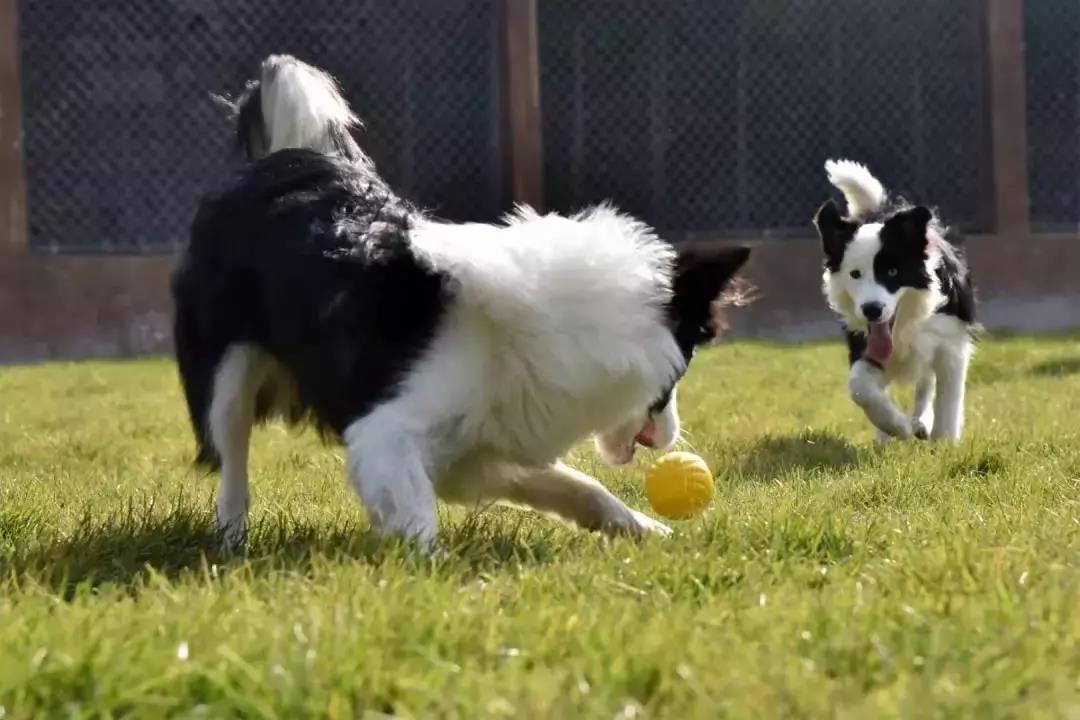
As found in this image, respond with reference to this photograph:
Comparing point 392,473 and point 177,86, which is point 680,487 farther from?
point 177,86

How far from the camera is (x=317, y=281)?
341 centimetres

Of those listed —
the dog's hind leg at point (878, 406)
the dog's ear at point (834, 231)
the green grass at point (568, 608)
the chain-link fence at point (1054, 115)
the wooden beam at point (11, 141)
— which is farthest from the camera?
the chain-link fence at point (1054, 115)

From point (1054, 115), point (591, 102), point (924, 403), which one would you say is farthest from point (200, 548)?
point (1054, 115)

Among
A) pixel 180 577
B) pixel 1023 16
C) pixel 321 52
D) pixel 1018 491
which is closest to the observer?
pixel 180 577

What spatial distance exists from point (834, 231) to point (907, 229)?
1.24ft

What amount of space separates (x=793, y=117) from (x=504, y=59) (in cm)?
266

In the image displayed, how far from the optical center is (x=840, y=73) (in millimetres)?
11922

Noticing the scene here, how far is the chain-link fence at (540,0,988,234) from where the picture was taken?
454 inches

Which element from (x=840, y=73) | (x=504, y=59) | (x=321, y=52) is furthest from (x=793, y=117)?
(x=321, y=52)

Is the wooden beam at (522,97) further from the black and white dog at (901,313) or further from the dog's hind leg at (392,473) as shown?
the dog's hind leg at (392,473)

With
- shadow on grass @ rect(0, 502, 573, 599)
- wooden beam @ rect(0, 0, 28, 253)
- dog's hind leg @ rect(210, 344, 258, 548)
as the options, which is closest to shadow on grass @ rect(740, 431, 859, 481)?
shadow on grass @ rect(0, 502, 573, 599)

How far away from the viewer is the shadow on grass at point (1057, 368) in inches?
306

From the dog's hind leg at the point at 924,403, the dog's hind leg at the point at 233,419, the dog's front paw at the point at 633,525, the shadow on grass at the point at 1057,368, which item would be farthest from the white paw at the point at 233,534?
the shadow on grass at the point at 1057,368

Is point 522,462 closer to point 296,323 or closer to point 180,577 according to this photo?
point 296,323
